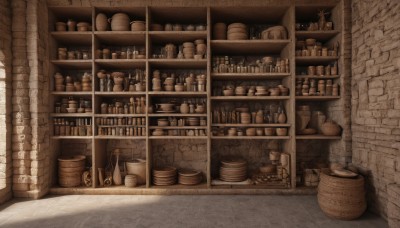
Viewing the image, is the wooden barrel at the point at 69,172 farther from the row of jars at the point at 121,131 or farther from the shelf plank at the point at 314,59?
the shelf plank at the point at 314,59

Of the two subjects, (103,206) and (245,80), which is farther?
(245,80)

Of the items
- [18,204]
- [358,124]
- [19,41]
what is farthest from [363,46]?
[18,204]

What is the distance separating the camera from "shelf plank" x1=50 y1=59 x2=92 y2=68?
4.25 m

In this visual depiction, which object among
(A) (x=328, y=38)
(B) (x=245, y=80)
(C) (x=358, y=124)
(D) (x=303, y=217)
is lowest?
(D) (x=303, y=217)

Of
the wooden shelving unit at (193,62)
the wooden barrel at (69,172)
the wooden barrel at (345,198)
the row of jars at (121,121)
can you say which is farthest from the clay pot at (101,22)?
the wooden barrel at (345,198)

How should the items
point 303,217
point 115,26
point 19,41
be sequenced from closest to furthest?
point 303,217
point 19,41
point 115,26

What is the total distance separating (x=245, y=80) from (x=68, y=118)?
3486 millimetres

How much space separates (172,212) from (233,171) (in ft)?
4.71

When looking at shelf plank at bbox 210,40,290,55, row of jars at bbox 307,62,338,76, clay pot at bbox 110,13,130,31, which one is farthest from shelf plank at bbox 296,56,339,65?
clay pot at bbox 110,13,130,31

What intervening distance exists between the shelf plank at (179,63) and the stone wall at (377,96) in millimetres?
2500

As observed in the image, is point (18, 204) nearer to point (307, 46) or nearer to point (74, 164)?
point (74, 164)

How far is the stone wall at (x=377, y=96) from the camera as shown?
10.1 ft

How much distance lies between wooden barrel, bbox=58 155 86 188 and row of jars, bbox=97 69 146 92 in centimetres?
141

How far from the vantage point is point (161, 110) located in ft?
14.2
